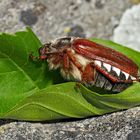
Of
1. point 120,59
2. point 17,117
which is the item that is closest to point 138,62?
point 120,59

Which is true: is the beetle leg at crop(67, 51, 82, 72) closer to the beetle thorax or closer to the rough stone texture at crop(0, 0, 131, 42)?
the beetle thorax

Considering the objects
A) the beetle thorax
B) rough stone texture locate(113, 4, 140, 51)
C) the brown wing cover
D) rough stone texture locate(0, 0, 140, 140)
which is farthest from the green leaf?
rough stone texture locate(113, 4, 140, 51)

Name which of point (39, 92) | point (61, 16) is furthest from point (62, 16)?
point (39, 92)

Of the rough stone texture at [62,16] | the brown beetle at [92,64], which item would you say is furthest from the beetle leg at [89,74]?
the rough stone texture at [62,16]

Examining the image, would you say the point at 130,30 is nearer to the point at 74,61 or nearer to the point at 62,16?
the point at 62,16

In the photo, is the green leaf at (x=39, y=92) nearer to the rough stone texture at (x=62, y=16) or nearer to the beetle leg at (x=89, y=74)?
the beetle leg at (x=89, y=74)

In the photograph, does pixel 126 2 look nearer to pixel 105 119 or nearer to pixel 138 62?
pixel 138 62
